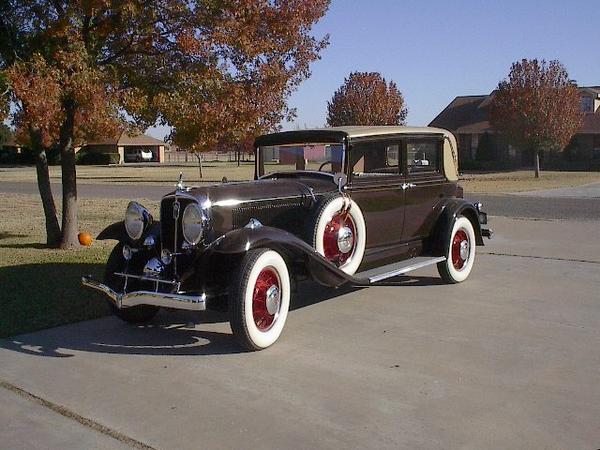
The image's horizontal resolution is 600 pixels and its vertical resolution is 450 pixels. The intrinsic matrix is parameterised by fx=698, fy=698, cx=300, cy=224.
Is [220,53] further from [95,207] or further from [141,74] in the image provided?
[95,207]

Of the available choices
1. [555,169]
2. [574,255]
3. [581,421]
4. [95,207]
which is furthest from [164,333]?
[555,169]

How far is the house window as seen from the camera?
1806 inches

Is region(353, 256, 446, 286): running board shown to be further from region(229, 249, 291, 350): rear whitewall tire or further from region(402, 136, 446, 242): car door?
region(229, 249, 291, 350): rear whitewall tire

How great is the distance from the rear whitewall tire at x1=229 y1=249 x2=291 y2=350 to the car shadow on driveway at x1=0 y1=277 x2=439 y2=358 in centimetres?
21

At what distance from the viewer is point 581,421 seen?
158 inches

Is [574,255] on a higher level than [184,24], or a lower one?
lower

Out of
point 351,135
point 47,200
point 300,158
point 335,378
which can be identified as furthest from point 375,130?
point 47,200

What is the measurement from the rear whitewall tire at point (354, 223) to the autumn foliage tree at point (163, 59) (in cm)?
323

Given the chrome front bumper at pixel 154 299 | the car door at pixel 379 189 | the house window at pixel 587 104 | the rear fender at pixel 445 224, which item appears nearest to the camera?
the chrome front bumper at pixel 154 299

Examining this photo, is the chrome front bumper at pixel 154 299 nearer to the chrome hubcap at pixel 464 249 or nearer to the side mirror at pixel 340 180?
the side mirror at pixel 340 180

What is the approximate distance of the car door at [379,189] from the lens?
Answer: 22.8ft

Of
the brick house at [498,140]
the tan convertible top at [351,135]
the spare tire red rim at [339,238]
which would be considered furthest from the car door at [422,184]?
the brick house at [498,140]

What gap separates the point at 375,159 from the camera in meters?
7.30

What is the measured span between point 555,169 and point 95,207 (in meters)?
32.8
